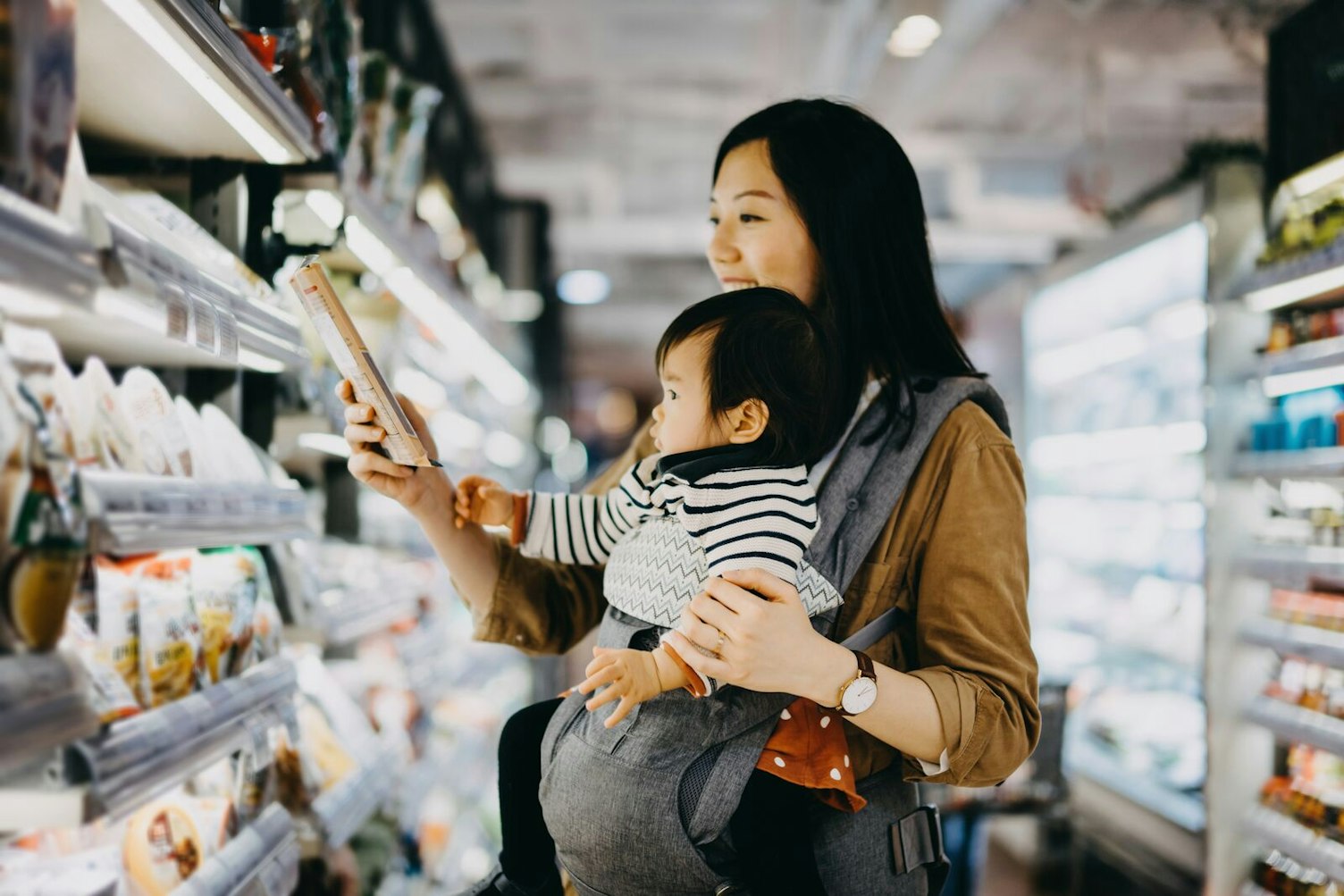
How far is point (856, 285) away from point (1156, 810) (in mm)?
3595

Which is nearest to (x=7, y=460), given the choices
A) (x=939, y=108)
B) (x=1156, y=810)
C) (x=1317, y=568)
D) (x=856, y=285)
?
(x=856, y=285)

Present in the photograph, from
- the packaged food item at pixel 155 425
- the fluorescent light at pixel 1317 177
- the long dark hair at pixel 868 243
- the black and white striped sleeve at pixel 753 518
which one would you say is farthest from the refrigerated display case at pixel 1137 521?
the packaged food item at pixel 155 425

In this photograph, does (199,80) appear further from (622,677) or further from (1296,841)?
A: (1296,841)

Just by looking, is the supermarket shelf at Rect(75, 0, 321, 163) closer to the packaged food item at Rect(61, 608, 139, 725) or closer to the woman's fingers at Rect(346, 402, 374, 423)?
the woman's fingers at Rect(346, 402, 374, 423)

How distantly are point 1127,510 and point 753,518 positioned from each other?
4.49 m

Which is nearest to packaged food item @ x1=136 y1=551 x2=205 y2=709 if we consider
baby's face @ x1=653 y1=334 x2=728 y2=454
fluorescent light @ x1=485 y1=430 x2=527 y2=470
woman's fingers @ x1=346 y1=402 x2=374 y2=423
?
woman's fingers @ x1=346 y1=402 x2=374 y2=423

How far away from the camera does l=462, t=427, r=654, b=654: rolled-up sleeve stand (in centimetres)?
142

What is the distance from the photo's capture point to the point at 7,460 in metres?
0.84

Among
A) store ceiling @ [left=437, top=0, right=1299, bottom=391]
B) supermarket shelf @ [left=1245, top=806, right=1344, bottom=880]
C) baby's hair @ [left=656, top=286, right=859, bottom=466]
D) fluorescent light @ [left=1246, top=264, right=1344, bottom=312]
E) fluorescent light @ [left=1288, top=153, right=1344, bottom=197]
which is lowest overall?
supermarket shelf @ [left=1245, top=806, right=1344, bottom=880]

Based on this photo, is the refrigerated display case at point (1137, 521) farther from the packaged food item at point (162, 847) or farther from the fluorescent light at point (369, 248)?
the packaged food item at point (162, 847)

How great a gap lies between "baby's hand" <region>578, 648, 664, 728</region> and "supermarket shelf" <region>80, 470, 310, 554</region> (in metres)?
0.50

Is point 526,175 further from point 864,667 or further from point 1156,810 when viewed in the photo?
Answer: point 864,667

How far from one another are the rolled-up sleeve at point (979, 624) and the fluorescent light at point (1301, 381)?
7.98ft

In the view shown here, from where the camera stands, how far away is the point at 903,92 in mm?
4883
